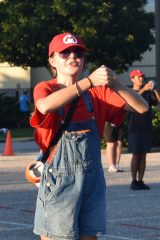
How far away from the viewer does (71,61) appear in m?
5.21

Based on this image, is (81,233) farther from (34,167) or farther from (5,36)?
(5,36)

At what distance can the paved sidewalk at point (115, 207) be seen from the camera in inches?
367

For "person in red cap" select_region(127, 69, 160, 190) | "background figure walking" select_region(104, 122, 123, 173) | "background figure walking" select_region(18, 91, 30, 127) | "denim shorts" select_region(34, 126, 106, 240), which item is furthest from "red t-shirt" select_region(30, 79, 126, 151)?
"background figure walking" select_region(18, 91, 30, 127)

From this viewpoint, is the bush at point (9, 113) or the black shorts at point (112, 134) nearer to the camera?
the black shorts at point (112, 134)

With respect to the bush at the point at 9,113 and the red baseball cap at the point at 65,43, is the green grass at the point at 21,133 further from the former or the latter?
the red baseball cap at the point at 65,43

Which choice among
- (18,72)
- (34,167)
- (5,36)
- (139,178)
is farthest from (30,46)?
(34,167)

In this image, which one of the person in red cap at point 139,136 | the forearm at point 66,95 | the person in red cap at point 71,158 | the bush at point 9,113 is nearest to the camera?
the forearm at point 66,95

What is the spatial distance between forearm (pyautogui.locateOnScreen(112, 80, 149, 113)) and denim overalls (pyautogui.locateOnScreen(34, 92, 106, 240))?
0.27 m

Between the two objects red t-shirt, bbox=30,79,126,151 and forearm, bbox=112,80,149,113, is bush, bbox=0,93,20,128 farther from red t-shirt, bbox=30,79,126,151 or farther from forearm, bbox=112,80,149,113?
forearm, bbox=112,80,149,113

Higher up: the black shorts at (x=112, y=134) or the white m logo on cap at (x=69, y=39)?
the white m logo on cap at (x=69, y=39)

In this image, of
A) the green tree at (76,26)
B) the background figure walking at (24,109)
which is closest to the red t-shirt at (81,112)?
the green tree at (76,26)

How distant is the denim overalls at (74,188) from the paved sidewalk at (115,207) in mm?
3789

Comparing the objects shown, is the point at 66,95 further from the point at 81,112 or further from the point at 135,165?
the point at 135,165

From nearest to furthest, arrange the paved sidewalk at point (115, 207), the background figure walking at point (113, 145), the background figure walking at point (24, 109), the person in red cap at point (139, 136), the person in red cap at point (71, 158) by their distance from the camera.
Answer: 1. the person in red cap at point (71, 158)
2. the paved sidewalk at point (115, 207)
3. the person in red cap at point (139, 136)
4. the background figure walking at point (113, 145)
5. the background figure walking at point (24, 109)
